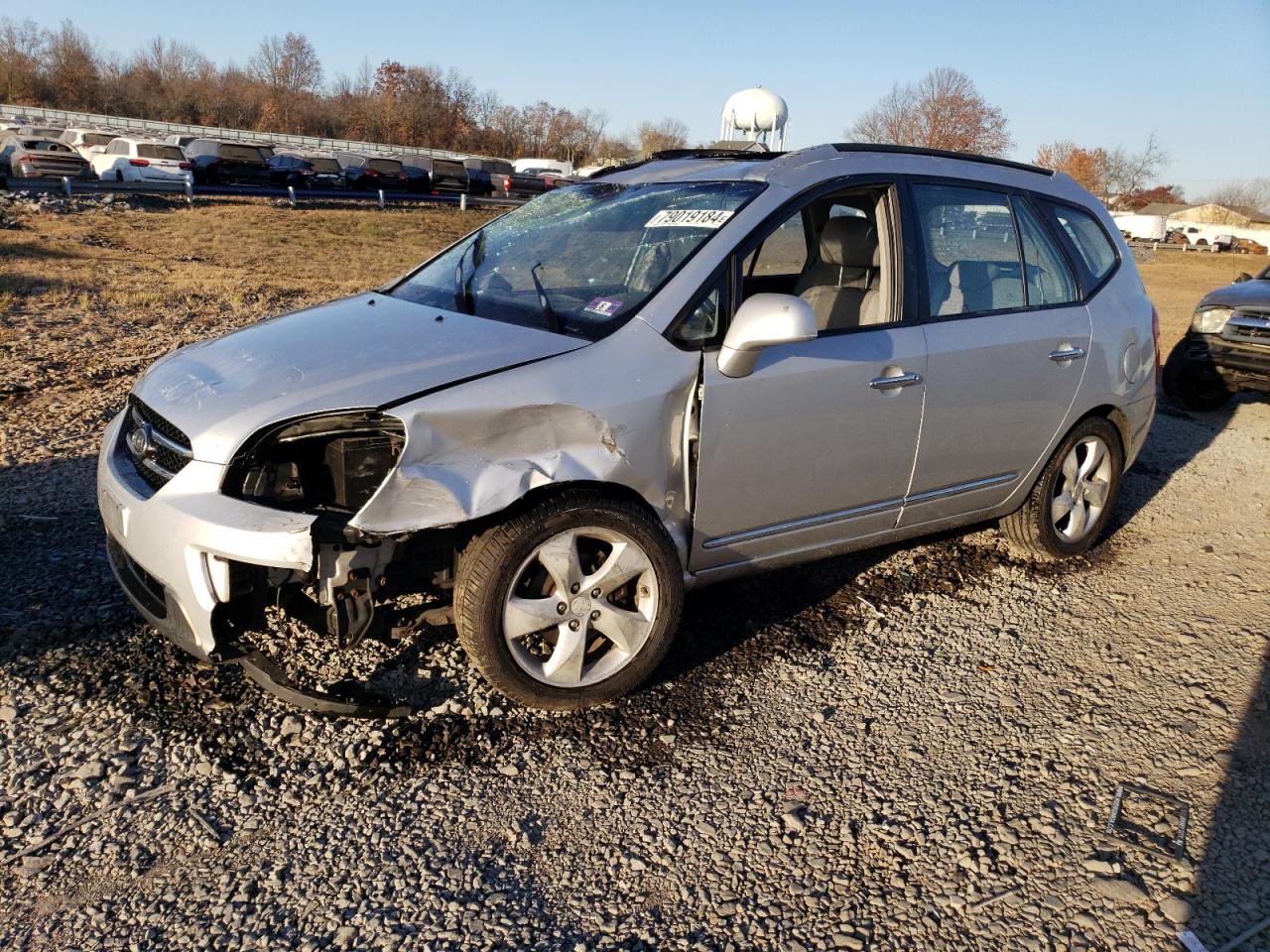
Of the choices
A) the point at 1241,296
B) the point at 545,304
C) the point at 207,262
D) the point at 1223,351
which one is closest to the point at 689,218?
the point at 545,304

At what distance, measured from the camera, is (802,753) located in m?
3.17

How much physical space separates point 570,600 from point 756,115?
131ft

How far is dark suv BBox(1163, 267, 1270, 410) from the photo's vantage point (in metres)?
8.29

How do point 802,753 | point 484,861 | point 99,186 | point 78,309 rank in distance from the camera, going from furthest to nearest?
point 99,186, point 78,309, point 802,753, point 484,861

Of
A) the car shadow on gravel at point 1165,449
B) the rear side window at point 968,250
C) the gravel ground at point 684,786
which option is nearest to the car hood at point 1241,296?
the car shadow on gravel at point 1165,449

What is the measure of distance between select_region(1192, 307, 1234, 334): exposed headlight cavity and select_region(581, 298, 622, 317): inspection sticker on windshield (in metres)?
7.49

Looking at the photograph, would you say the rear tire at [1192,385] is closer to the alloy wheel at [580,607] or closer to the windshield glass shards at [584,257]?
the windshield glass shards at [584,257]

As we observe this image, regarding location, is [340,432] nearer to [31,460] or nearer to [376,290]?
[376,290]

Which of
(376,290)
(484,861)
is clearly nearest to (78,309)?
(376,290)

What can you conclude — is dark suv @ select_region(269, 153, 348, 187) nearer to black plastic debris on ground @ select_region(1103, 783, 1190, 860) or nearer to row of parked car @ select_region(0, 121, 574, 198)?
row of parked car @ select_region(0, 121, 574, 198)

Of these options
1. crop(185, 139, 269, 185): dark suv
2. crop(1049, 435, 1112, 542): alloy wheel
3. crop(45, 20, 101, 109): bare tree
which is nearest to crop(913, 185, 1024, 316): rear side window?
crop(1049, 435, 1112, 542): alloy wheel

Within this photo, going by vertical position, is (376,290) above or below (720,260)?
below

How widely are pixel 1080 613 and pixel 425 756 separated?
9.90 feet

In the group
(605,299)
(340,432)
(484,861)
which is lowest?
(484,861)
